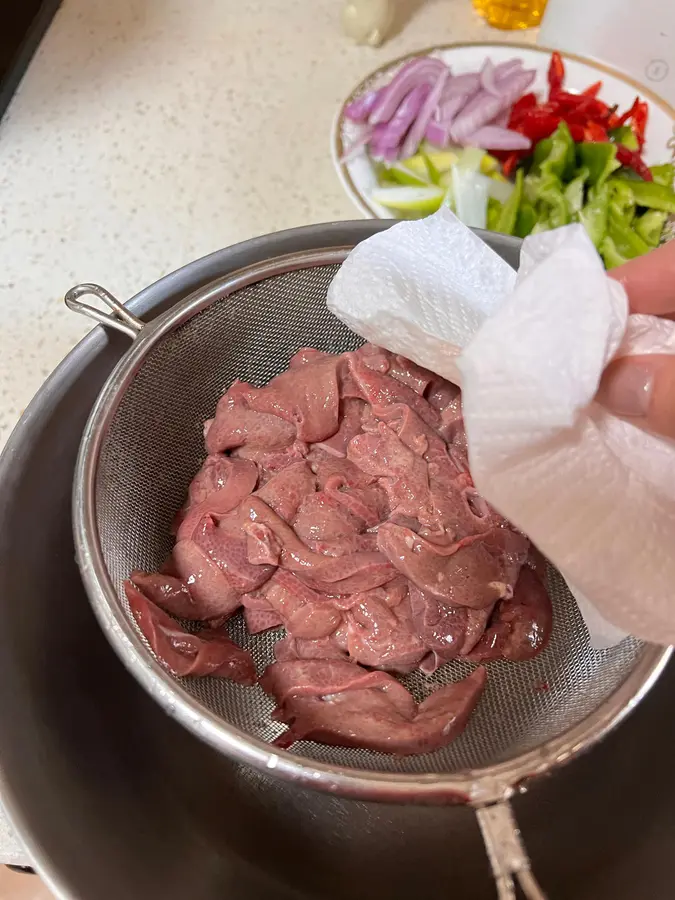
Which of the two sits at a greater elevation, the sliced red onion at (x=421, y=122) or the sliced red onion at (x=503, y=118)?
the sliced red onion at (x=421, y=122)

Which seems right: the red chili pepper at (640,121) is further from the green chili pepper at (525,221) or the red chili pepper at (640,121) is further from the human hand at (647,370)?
the human hand at (647,370)

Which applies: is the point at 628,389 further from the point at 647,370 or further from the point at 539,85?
the point at 539,85

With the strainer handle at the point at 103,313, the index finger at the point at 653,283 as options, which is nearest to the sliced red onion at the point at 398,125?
the strainer handle at the point at 103,313

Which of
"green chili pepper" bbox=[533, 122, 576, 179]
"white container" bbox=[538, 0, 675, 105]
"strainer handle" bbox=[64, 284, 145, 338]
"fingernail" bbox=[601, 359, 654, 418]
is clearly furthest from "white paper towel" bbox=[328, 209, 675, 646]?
"white container" bbox=[538, 0, 675, 105]

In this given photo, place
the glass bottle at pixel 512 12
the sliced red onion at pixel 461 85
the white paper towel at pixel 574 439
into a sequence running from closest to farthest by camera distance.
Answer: the white paper towel at pixel 574 439, the sliced red onion at pixel 461 85, the glass bottle at pixel 512 12

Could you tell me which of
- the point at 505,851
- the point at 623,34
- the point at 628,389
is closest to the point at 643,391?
the point at 628,389

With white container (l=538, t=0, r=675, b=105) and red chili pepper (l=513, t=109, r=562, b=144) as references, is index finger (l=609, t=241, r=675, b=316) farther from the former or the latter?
white container (l=538, t=0, r=675, b=105)
